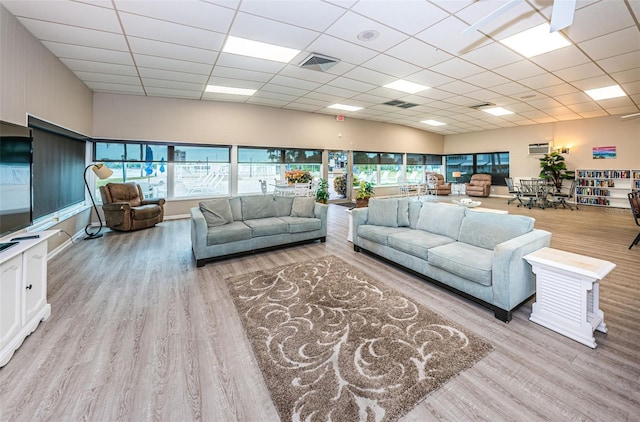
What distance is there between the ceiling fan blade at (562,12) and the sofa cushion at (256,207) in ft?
13.6

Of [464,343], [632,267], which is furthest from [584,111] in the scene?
[464,343]

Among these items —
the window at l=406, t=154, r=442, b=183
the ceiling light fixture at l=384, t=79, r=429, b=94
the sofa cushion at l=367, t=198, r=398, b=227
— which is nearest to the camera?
the sofa cushion at l=367, t=198, r=398, b=227

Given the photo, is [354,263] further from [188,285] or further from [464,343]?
[188,285]

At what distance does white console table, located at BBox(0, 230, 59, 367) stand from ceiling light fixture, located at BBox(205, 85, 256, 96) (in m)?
4.74

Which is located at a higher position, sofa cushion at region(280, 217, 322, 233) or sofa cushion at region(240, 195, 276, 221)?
sofa cushion at region(240, 195, 276, 221)

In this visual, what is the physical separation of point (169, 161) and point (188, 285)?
5099 mm

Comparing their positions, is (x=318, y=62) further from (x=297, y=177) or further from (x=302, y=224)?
(x=297, y=177)

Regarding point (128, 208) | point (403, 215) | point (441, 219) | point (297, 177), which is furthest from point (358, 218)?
point (128, 208)

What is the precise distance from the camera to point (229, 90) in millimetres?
6340

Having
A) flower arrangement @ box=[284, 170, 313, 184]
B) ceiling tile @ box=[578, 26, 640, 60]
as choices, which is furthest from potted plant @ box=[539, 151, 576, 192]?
flower arrangement @ box=[284, 170, 313, 184]

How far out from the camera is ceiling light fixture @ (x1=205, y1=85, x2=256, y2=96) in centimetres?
606

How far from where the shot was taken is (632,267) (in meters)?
3.57

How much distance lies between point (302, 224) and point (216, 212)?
4.56 ft

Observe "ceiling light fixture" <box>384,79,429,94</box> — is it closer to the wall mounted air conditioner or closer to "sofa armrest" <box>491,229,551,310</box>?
"sofa armrest" <box>491,229,551,310</box>
